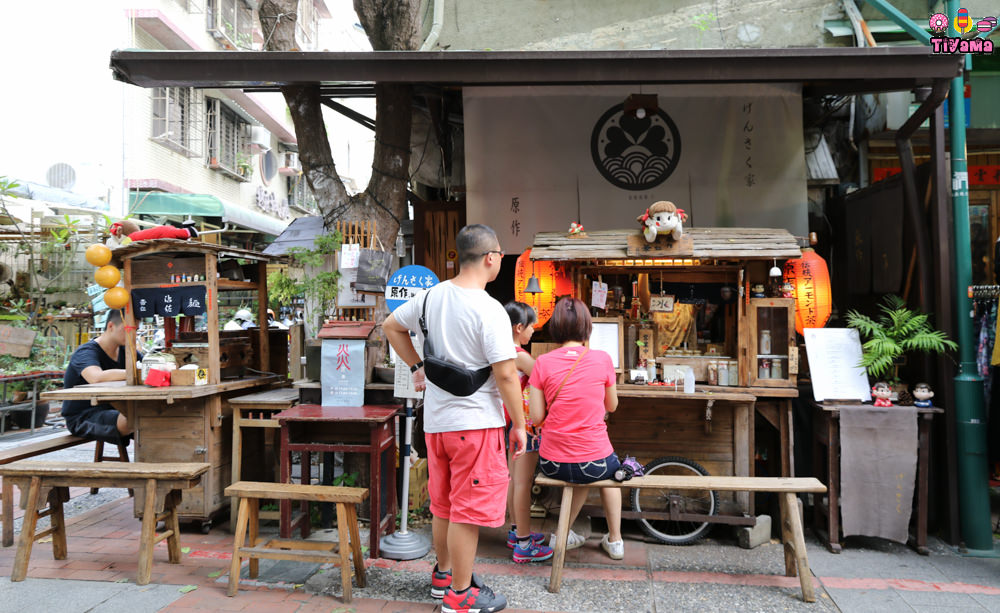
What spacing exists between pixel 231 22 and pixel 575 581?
21.4 metres

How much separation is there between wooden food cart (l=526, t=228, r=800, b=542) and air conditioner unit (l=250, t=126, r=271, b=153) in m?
18.7

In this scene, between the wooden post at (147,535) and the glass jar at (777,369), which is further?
the glass jar at (777,369)

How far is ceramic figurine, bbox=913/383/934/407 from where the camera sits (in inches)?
210

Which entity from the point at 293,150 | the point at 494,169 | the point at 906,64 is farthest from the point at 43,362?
the point at 293,150

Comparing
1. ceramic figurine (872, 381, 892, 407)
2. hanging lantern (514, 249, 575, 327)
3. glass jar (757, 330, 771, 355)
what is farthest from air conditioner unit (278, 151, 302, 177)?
ceramic figurine (872, 381, 892, 407)

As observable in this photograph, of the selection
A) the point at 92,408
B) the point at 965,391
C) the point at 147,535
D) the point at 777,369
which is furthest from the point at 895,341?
the point at 92,408

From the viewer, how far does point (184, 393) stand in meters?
5.29

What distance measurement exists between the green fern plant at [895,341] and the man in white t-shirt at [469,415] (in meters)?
3.65

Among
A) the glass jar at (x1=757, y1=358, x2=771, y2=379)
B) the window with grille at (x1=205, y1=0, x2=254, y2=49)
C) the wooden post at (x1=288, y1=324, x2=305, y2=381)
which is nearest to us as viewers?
the glass jar at (x1=757, y1=358, x2=771, y2=379)

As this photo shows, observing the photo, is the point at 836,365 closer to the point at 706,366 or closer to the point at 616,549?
the point at 706,366

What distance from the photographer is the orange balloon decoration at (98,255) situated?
5.39 metres

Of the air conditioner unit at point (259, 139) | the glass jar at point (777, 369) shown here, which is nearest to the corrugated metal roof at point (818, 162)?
the glass jar at point (777, 369)

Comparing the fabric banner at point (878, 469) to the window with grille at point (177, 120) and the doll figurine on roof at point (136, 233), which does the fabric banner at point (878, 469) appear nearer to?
the doll figurine on roof at point (136, 233)

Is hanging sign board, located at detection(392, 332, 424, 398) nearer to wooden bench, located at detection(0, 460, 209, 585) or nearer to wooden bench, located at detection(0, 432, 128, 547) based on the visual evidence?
wooden bench, located at detection(0, 460, 209, 585)
